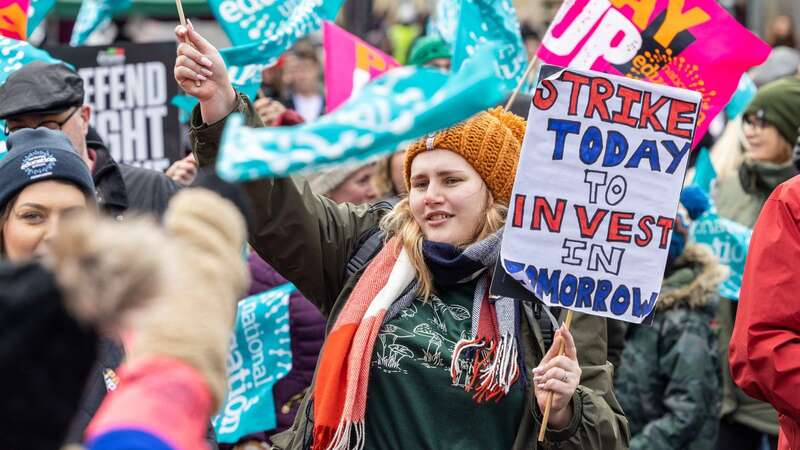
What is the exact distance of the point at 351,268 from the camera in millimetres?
3859

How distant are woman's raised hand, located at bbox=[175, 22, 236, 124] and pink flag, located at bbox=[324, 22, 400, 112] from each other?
3.30 meters

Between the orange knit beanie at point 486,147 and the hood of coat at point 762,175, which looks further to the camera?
the hood of coat at point 762,175

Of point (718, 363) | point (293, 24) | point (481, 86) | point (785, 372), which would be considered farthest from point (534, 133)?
point (718, 363)

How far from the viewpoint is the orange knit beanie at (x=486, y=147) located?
3.92 meters

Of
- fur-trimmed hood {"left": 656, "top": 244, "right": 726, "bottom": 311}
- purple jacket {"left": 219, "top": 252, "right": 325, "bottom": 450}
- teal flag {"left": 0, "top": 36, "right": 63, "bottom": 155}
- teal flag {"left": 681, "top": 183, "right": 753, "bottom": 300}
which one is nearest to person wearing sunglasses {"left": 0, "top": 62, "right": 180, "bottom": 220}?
teal flag {"left": 0, "top": 36, "right": 63, "bottom": 155}

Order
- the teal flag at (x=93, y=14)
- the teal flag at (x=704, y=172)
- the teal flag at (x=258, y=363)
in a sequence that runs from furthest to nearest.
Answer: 1. the teal flag at (x=704, y=172)
2. the teal flag at (x=93, y=14)
3. the teal flag at (x=258, y=363)

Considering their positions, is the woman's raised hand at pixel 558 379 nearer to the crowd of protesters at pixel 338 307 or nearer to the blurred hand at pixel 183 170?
the crowd of protesters at pixel 338 307

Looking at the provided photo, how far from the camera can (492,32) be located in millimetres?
6500

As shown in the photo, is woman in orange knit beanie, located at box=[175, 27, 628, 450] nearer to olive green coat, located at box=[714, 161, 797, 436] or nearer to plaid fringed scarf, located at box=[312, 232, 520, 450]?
plaid fringed scarf, located at box=[312, 232, 520, 450]

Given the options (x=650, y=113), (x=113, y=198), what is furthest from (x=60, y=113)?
(x=650, y=113)

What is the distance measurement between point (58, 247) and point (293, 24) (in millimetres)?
4304

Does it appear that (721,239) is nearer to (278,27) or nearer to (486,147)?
(278,27)

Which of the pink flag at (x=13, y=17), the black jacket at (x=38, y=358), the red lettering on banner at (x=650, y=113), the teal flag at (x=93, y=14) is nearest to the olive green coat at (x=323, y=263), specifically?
the red lettering on banner at (x=650, y=113)

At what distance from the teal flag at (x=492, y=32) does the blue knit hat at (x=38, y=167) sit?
9.28 ft
